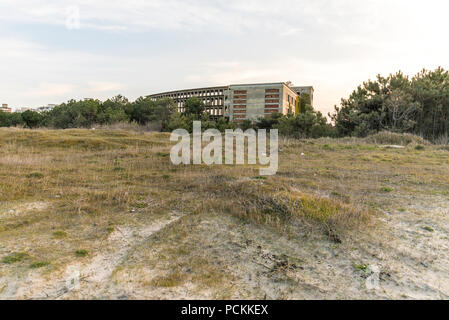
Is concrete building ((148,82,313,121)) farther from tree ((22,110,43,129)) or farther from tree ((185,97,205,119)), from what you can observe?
tree ((22,110,43,129))

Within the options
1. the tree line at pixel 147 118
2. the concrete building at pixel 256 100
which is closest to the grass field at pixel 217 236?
the tree line at pixel 147 118

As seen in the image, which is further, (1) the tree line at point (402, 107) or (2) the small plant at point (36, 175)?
(1) the tree line at point (402, 107)

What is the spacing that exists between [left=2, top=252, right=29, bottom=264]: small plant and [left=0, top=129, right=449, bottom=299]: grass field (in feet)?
0.06

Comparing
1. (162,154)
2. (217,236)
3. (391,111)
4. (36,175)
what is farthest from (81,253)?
(391,111)

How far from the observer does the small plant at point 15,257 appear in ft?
12.0

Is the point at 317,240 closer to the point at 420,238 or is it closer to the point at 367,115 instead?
the point at 420,238

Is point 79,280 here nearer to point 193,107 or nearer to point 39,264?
point 39,264

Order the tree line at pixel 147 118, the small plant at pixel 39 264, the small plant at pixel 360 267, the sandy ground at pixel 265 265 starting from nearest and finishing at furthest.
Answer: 1. the sandy ground at pixel 265 265
2. the small plant at pixel 39 264
3. the small plant at pixel 360 267
4. the tree line at pixel 147 118

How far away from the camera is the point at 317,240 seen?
177 inches

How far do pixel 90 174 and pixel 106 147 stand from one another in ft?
24.6

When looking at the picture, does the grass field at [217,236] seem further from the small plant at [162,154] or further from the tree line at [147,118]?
the tree line at [147,118]

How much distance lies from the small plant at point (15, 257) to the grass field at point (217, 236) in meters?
0.02

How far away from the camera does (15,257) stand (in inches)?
146
